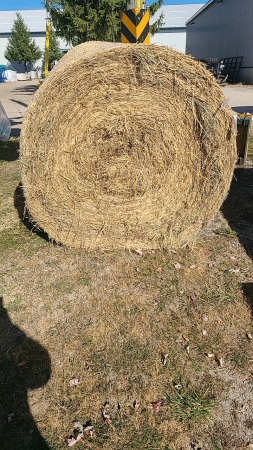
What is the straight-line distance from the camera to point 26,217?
13.4ft

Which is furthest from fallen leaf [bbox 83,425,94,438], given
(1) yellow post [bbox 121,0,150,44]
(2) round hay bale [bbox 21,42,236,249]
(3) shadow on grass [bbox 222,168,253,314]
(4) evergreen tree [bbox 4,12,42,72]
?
(4) evergreen tree [bbox 4,12,42,72]

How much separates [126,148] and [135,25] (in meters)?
2.77

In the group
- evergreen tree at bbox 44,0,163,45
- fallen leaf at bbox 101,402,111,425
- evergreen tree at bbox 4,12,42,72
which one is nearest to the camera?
fallen leaf at bbox 101,402,111,425

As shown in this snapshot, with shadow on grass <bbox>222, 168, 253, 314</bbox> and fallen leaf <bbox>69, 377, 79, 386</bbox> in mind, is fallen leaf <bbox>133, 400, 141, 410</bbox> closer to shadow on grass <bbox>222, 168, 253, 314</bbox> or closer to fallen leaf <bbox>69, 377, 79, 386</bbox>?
fallen leaf <bbox>69, 377, 79, 386</bbox>

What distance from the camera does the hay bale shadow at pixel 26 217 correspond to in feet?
13.7

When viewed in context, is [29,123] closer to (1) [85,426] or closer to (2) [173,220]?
(2) [173,220]

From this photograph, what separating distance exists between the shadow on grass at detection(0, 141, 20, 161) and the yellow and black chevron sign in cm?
376

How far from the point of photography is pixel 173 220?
4.08 metres

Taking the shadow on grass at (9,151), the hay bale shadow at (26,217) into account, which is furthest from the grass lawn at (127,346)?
the shadow on grass at (9,151)

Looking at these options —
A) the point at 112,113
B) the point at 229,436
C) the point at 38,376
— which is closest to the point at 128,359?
the point at 38,376

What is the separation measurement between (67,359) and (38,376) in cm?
24

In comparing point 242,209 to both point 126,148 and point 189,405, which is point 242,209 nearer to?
point 126,148

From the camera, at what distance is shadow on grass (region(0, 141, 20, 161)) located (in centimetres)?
782

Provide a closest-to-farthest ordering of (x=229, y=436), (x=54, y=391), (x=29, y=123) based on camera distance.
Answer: (x=229, y=436), (x=54, y=391), (x=29, y=123)
